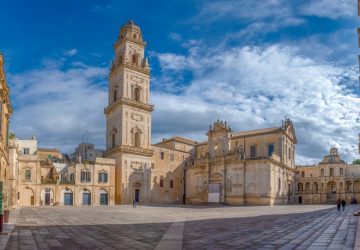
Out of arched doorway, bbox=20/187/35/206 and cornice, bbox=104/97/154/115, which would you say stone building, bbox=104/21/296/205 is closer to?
cornice, bbox=104/97/154/115

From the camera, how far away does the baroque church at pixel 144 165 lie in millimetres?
54031

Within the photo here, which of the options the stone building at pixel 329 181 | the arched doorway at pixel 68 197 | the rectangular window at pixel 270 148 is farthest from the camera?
the stone building at pixel 329 181

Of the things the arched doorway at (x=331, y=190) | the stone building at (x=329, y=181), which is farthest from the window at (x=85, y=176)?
the arched doorway at (x=331, y=190)

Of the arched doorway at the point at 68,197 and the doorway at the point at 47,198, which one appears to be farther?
the arched doorway at the point at 68,197

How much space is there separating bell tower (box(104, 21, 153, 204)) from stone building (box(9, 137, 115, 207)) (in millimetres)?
1962

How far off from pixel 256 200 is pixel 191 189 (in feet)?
43.7

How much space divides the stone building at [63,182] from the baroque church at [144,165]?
0.40 feet

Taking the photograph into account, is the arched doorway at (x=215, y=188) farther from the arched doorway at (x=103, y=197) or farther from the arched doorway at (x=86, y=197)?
the arched doorway at (x=86, y=197)

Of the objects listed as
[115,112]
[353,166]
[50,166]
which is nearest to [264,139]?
[115,112]

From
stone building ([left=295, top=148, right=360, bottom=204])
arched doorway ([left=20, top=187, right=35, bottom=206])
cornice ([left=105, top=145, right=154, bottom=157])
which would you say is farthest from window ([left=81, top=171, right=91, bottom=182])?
stone building ([left=295, top=148, right=360, bottom=204])

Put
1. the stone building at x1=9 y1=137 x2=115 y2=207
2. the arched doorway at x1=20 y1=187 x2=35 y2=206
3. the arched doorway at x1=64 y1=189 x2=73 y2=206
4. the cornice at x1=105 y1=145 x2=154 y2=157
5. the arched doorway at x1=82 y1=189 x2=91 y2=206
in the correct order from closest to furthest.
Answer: the arched doorway at x1=20 y1=187 x2=35 y2=206 → the stone building at x1=9 y1=137 x2=115 y2=207 → the arched doorway at x1=64 y1=189 x2=73 y2=206 → the arched doorway at x1=82 y1=189 x2=91 y2=206 → the cornice at x1=105 y1=145 x2=154 y2=157

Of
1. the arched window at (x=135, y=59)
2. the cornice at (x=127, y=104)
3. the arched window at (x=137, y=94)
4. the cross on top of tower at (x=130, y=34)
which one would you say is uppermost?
the cross on top of tower at (x=130, y=34)

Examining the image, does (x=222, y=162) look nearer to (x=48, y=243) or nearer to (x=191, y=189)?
(x=191, y=189)

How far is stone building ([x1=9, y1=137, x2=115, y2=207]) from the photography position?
168 ft
